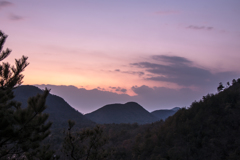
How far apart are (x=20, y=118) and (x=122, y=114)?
402ft

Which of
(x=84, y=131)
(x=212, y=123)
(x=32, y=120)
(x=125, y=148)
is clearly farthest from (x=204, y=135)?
(x=32, y=120)

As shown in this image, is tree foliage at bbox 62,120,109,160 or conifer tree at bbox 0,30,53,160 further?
tree foliage at bbox 62,120,109,160

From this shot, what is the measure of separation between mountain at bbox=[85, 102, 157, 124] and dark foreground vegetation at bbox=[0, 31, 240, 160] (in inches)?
3283

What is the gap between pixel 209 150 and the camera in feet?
70.5

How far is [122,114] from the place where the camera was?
127 metres

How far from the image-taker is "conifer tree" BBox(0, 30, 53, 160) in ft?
22.1

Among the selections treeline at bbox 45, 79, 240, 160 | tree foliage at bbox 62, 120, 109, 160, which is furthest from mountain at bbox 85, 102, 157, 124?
tree foliage at bbox 62, 120, 109, 160

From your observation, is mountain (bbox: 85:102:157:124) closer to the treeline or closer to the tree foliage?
the treeline

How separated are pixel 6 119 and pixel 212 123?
24135mm

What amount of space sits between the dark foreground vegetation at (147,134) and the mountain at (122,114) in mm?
83380

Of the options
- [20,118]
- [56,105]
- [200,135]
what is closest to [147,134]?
[200,135]

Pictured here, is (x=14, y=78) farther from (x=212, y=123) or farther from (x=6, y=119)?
(x=212, y=123)

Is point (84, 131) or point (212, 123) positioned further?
point (212, 123)

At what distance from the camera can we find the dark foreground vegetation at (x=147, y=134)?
24.9ft
